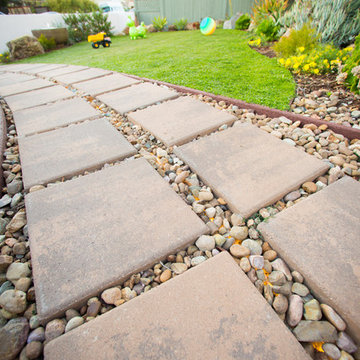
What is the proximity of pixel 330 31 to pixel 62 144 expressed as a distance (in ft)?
12.8

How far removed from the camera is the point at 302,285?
0.76 metres

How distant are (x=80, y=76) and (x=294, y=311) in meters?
3.54

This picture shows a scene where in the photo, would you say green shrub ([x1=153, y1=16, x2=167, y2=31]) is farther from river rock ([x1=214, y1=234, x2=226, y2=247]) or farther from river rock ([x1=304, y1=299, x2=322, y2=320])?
river rock ([x1=304, y1=299, x2=322, y2=320])

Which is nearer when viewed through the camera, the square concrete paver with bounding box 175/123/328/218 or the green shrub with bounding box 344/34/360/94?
the square concrete paver with bounding box 175/123/328/218

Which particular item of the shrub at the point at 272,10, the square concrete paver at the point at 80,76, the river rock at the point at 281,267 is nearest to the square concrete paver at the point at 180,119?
the river rock at the point at 281,267

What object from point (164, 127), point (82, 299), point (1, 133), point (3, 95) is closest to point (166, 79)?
point (164, 127)

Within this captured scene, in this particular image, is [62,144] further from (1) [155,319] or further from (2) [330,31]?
(2) [330,31]

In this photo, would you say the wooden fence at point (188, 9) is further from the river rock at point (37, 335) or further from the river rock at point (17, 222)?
the river rock at point (37, 335)

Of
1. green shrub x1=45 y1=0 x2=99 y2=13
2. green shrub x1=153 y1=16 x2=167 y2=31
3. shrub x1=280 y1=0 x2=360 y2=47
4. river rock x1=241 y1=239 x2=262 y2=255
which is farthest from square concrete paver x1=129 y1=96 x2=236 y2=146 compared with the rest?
green shrub x1=45 y1=0 x2=99 y2=13

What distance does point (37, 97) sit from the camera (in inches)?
96.0

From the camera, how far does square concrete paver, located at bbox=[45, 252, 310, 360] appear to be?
1.97ft

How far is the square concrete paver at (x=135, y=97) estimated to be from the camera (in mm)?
2034

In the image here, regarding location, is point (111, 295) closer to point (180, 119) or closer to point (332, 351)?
point (332, 351)

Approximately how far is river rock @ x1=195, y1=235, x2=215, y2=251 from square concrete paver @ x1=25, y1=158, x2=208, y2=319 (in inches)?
1.0
